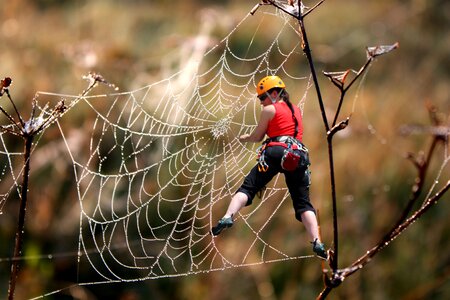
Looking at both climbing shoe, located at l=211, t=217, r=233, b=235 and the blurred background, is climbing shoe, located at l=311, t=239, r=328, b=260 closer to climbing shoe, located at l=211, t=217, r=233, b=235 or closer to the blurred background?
climbing shoe, located at l=211, t=217, r=233, b=235

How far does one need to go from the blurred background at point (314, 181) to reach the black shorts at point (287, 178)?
2.25 m

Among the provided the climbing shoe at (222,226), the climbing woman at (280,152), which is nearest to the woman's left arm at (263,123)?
the climbing woman at (280,152)

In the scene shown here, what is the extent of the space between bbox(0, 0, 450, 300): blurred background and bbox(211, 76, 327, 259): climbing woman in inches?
88.2

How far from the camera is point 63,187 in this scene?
4199mm

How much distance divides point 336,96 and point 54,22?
2.12 metres

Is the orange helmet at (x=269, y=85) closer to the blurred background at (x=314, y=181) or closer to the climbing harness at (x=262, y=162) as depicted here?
the climbing harness at (x=262, y=162)

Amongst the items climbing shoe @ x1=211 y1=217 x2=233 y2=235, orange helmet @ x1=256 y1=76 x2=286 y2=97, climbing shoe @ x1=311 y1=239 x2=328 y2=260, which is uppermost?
orange helmet @ x1=256 y1=76 x2=286 y2=97

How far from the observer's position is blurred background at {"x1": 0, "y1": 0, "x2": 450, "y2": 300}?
379 cm

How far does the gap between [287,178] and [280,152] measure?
0.17 ft

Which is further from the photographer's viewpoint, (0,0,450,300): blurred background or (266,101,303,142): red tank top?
(0,0,450,300): blurred background

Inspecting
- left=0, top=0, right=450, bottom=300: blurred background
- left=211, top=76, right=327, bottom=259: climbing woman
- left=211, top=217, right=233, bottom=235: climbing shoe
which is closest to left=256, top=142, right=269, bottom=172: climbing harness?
left=211, top=76, right=327, bottom=259: climbing woman

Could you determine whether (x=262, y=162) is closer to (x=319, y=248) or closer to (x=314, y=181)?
(x=319, y=248)

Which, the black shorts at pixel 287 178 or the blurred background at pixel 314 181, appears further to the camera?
the blurred background at pixel 314 181

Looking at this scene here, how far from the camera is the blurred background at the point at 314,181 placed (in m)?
3.79
